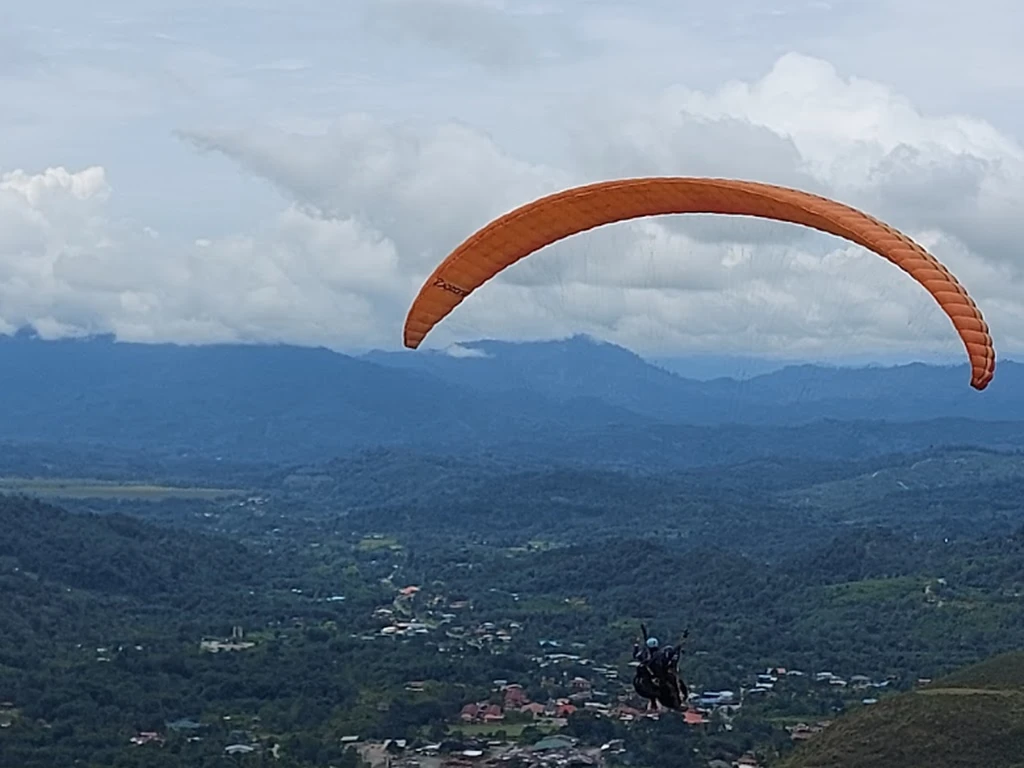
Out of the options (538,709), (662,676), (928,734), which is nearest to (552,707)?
(538,709)

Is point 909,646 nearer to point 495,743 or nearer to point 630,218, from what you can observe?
point 495,743

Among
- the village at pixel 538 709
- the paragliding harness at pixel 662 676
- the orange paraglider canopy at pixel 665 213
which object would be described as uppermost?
the orange paraglider canopy at pixel 665 213

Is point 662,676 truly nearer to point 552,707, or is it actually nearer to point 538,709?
point 538,709

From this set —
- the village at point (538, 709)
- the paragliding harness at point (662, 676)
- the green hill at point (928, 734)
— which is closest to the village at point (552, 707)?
the village at point (538, 709)

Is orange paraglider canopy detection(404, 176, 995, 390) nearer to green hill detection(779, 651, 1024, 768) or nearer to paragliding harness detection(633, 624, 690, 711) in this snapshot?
paragliding harness detection(633, 624, 690, 711)

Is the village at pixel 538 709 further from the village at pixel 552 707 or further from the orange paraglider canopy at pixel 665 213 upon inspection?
the orange paraglider canopy at pixel 665 213

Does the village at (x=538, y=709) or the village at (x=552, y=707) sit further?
the village at (x=538, y=709)

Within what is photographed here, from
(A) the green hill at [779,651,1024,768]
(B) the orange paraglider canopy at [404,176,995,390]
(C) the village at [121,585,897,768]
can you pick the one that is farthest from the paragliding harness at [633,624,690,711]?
(A) the green hill at [779,651,1024,768]
